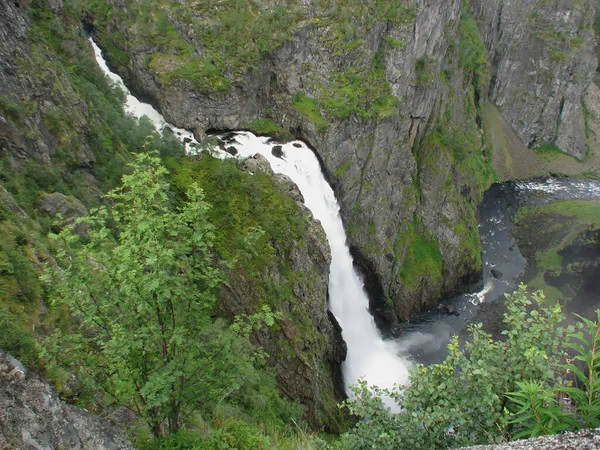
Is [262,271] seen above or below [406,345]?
above

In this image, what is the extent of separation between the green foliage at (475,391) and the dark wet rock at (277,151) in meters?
21.3

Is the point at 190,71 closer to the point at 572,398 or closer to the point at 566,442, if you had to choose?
the point at 572,398

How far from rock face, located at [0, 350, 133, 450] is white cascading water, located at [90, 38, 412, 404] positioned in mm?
20094

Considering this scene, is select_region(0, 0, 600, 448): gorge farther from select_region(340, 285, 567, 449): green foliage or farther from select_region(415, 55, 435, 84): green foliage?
select_region(340, 285, 567, 449): green foliage

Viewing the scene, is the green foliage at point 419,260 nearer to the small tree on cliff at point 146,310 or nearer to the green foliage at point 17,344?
the small tree on cliff at point 146,310

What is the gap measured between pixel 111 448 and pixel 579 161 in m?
72.6

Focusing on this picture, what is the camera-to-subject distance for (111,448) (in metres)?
6.68

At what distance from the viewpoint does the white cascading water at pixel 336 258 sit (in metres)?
26.8

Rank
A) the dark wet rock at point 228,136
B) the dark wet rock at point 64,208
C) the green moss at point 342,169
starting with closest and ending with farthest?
the dark wet rock at point 64,208
the dark wet rock at point 228,136
the green moss at point 342,169

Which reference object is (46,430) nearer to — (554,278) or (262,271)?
(262,271)

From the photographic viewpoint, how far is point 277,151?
1079 inches

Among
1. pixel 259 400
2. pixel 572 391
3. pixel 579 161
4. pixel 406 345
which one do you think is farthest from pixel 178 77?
pixel 579 161

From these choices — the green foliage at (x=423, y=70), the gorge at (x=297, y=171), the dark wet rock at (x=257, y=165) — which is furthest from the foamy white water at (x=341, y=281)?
the green foliage at (x=423, y=70)

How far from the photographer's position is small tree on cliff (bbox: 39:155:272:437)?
6156mm
